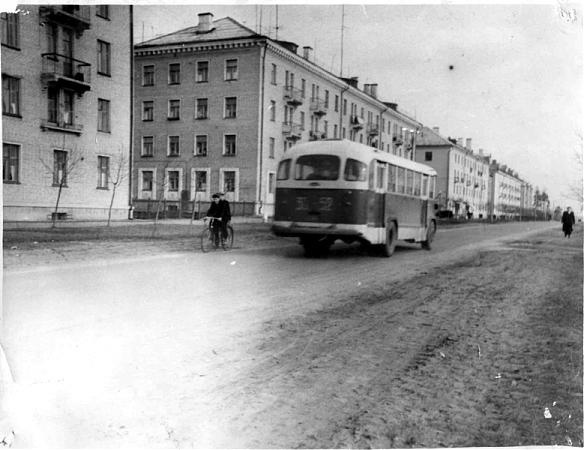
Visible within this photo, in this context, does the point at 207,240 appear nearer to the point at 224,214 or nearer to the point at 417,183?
the point at 224,214

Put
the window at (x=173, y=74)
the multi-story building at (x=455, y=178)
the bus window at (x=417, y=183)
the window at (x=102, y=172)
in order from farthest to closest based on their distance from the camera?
1. the multi-story building at (x=455, y=178)
2. the bus window at (x=417, y=183)
3. the window at (x=173, y=74)
4. the window at (x=102, y=172)

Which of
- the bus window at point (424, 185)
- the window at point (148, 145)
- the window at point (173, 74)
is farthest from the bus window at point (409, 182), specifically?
the window at point (173, 74)

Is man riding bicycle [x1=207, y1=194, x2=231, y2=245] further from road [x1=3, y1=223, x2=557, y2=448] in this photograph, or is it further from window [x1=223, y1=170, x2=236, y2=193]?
road [x1=3, y1=223, x2=557, y2=448]

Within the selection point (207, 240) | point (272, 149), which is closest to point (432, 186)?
point (272, 149)

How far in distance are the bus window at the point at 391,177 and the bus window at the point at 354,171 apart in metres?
1.42

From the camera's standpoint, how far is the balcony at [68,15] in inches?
134

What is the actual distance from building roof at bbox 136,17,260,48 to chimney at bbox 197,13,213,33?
0.04 metres

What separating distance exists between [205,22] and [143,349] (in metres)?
2.69

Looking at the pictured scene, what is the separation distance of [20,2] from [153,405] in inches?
101

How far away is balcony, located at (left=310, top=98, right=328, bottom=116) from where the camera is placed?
1206cm

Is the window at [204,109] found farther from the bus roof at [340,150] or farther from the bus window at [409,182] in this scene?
the bus window at [409,182]

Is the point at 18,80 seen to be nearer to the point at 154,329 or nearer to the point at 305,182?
the point at 154,329

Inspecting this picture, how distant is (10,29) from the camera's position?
3.33 metres

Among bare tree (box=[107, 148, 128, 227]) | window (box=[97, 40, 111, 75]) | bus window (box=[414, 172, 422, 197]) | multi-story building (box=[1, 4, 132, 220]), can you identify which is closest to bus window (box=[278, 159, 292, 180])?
bus window (box=[414, 172, 422, 197])
